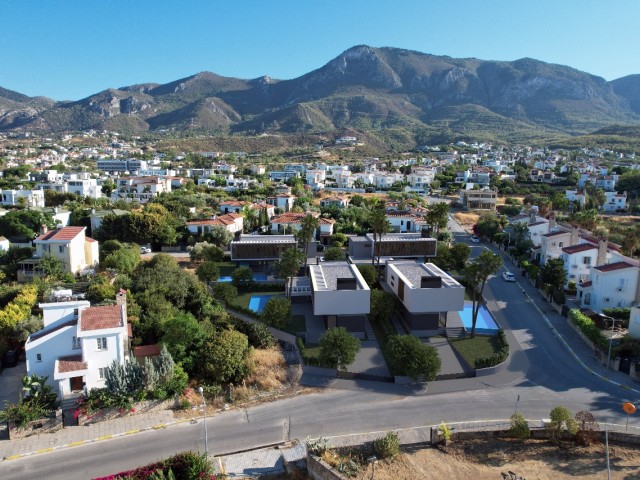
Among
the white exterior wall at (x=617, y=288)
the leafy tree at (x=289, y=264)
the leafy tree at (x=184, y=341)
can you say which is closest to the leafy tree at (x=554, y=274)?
the white exterior wall at (x=617, y=288)

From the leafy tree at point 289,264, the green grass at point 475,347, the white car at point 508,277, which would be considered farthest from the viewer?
the white car at point 508,277

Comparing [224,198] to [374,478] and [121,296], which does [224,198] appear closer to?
[121,296]

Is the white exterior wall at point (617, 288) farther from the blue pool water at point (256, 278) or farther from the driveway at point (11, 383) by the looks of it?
the driveway at point (11, 383)

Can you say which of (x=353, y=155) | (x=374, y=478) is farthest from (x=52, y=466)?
(x=353, y=155)

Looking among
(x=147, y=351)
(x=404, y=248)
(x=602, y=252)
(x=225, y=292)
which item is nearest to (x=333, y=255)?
(x=404, y=248)

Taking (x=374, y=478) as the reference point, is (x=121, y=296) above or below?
above

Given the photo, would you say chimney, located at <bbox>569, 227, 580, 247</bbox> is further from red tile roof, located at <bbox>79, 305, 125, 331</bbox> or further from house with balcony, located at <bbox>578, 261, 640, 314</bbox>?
red tile roof, located at <bbox>79, 305, 125, 331</bbox>

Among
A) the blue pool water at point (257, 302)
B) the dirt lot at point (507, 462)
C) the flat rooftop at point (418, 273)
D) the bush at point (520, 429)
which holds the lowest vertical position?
the dirt lot at point (507, 462)

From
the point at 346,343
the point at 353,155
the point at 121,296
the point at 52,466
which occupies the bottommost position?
the point at 52,466
